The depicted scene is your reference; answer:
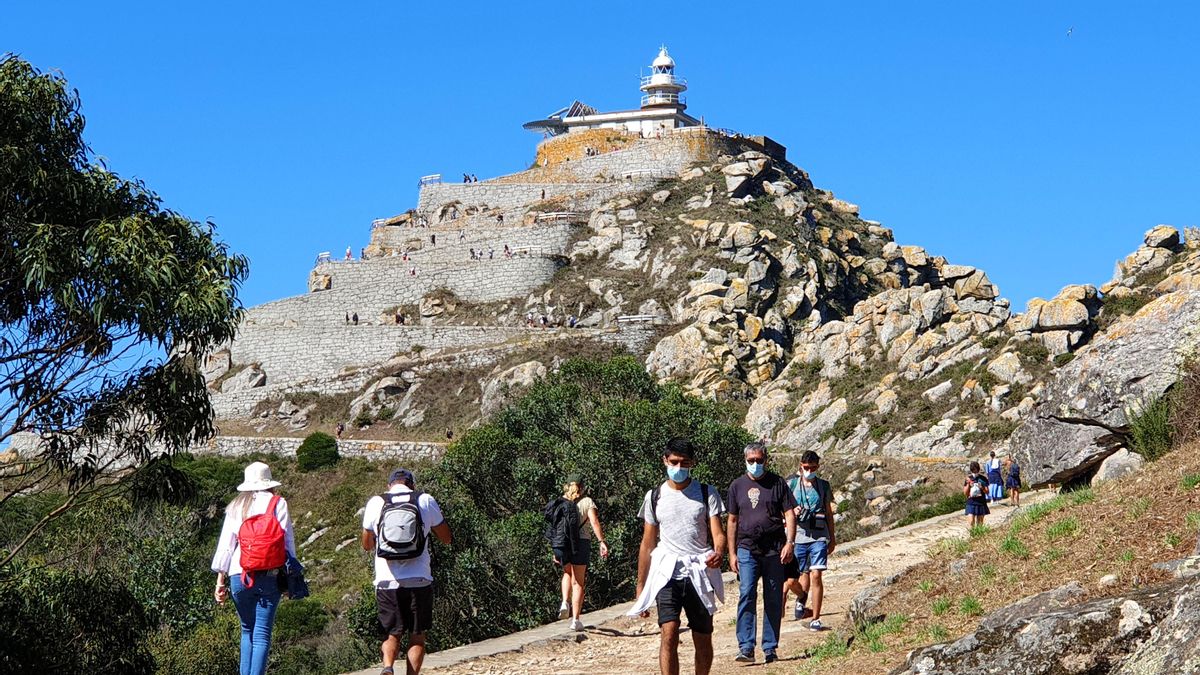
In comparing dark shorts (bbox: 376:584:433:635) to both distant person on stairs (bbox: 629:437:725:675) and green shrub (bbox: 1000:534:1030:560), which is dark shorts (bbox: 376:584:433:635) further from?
green shrub (bbox: 1000:534:1030:560)

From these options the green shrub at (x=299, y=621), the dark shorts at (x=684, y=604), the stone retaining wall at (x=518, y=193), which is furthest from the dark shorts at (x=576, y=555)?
the stone retaining wall at (x=518, y=193)

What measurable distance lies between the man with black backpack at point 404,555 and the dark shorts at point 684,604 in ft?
5.55

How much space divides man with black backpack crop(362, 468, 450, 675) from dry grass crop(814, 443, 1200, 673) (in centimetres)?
282

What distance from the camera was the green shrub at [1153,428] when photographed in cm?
1262

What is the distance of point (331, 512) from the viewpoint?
4694 cm

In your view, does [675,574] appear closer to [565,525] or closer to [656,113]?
[565,525]

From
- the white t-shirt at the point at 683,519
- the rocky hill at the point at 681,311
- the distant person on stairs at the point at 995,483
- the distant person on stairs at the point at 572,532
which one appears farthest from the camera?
the rocky hill at the point at 681,311

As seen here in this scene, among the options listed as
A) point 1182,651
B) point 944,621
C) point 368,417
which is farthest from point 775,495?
point 368,417

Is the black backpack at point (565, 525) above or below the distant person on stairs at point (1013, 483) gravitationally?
below

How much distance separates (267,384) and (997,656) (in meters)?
55.1

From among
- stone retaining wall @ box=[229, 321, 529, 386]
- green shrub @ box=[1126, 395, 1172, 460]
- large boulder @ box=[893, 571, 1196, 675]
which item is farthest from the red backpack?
stone retaining wall @ box=[229, 321, 529, 386]

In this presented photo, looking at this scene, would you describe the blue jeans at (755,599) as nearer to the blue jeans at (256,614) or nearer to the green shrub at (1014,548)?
the green shrub at (1014,548)

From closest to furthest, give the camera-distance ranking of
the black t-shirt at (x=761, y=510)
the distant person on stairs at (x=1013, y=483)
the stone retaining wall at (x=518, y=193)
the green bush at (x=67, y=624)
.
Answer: the black t-shirt at (x=761, y=510)
the green bush at (x=67, y=624)
the distant person on stairs at (x=1013, y=483)
the stone retaining wall at (x=518, y=193)

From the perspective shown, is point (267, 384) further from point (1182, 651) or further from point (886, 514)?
point (1182, 651)
